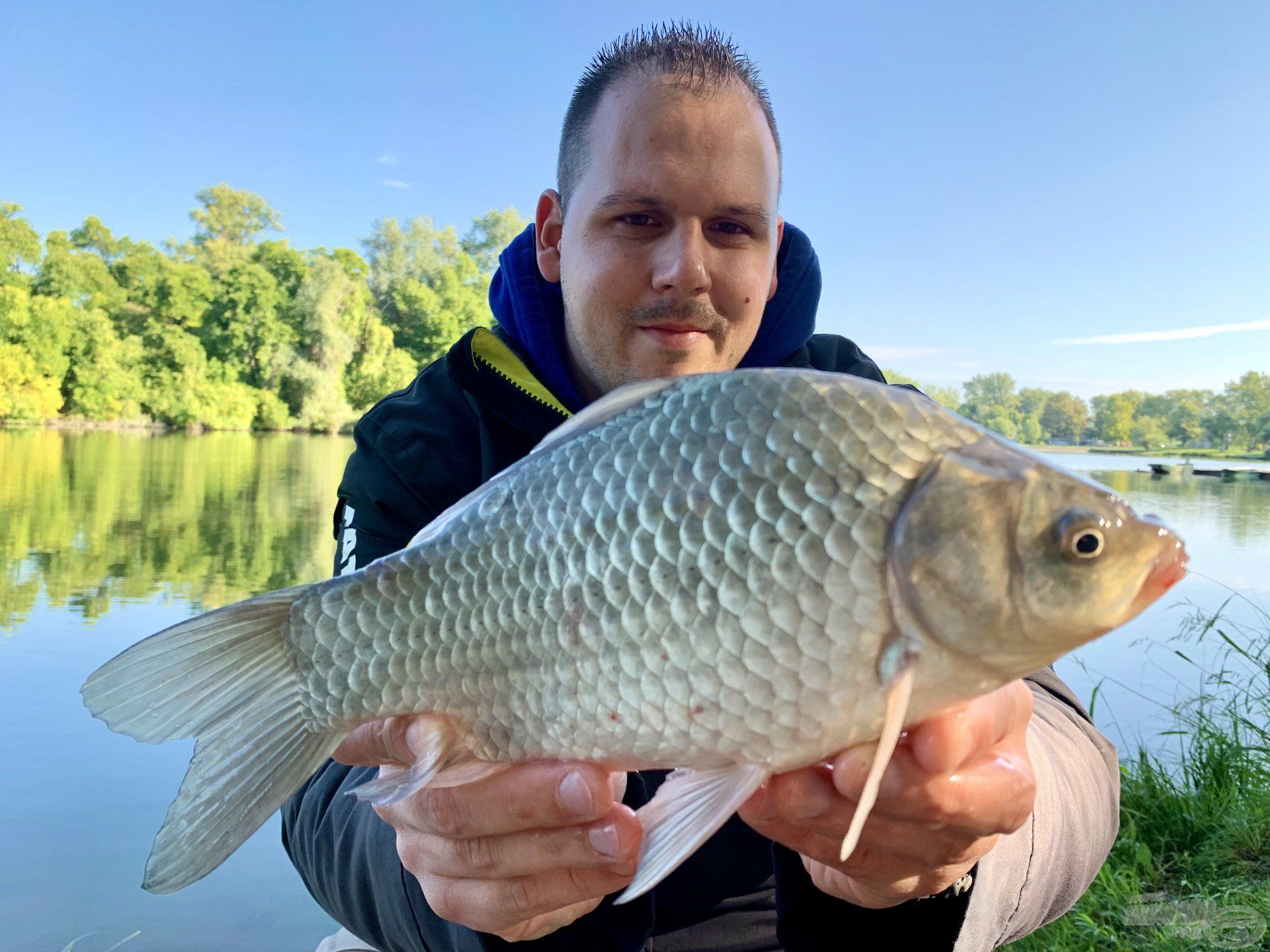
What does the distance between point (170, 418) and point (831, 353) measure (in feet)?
86.6

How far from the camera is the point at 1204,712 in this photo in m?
3.29

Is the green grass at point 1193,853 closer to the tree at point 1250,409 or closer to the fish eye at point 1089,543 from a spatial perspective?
the fish eye at point 1089,543

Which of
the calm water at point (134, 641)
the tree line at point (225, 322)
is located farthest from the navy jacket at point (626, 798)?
the tree line at point (225, 322)

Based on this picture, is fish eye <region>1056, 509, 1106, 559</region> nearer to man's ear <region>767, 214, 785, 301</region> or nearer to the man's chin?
the man's chin

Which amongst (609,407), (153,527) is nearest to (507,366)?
(609,407)

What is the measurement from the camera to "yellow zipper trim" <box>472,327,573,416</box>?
1444 mm

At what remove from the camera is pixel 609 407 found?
28.8 inches

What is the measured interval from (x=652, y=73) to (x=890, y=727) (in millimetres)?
1261

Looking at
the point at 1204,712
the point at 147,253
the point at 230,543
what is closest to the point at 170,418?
the point at 147,253

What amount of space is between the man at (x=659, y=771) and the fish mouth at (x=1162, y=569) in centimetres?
14

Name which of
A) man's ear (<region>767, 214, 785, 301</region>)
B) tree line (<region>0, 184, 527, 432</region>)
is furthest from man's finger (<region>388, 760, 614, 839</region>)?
tree line (<region>0, 184, 527, 432</region>)

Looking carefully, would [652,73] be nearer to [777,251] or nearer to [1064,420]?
[777,251]

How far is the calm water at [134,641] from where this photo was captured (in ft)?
9.73

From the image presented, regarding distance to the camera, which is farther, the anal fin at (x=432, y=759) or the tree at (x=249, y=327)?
the tree at (x=249, y=327)
